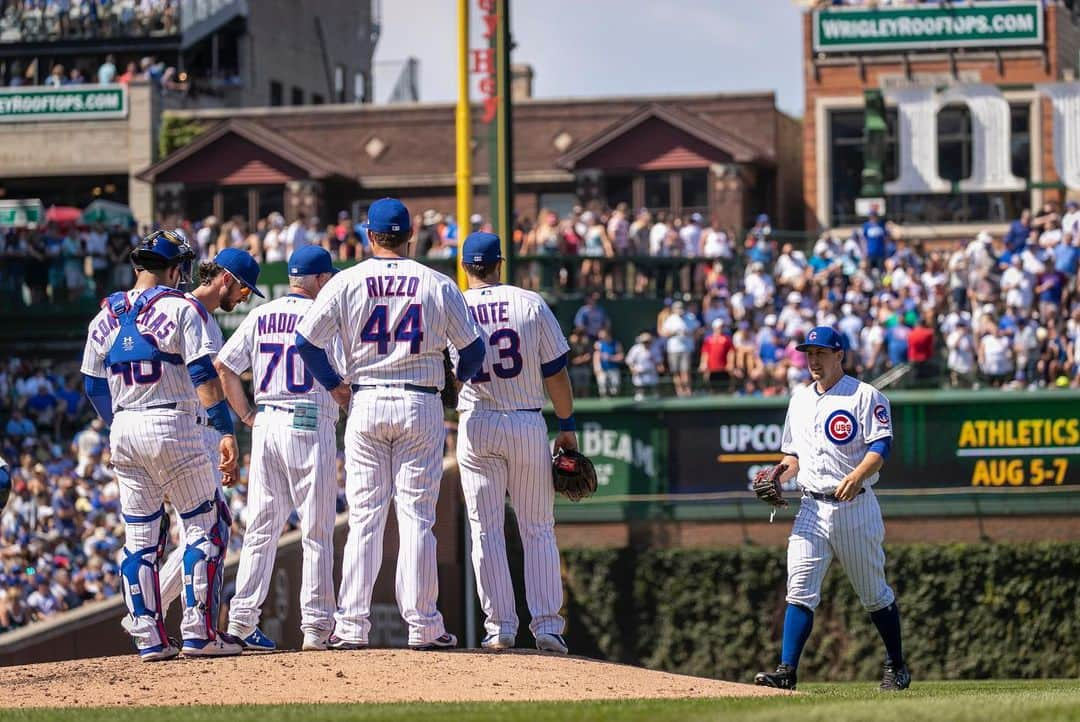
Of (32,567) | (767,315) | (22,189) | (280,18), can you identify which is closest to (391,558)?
(32,567)

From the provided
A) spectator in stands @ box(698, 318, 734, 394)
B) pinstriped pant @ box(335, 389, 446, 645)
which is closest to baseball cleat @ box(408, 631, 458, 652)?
pinstriped pant @ box(335, 389, 446, 645)

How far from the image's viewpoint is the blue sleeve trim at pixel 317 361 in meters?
9.75

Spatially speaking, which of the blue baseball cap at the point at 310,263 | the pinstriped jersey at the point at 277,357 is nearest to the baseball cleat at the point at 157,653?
the pinstriped jersey at the point at 277,357

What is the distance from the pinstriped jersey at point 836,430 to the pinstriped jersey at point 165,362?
343cm

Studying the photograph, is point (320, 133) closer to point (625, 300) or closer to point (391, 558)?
point (625, 300)

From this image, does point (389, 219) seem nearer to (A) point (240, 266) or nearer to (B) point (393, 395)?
(B) point (393, 395)

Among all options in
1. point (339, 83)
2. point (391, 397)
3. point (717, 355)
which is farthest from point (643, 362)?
point (339, 83)

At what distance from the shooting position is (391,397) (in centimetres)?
960

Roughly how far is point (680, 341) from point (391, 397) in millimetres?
16584

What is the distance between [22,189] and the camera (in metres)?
41.3

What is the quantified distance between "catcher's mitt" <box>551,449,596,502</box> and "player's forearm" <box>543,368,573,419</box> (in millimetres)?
416

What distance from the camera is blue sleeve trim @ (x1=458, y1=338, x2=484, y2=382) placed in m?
9.76

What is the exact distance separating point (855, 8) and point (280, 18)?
52.8 ft

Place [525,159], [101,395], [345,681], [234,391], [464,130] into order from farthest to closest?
[525,159] → [464,130] → [234,391] → [101,395] → [345,681]
